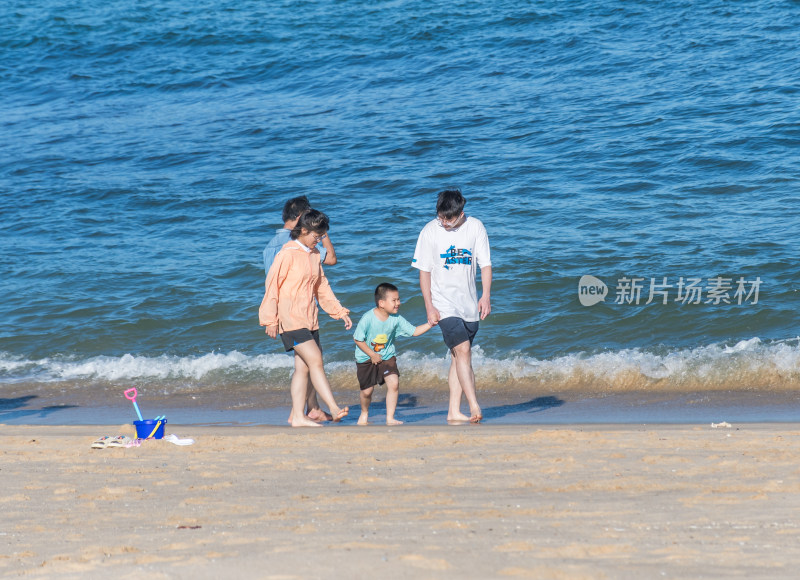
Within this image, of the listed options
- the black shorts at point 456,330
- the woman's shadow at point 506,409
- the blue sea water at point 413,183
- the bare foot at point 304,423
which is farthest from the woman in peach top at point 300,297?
the blue sea water at point 413,183

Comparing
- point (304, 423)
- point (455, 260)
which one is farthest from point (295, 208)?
point (304, 423)

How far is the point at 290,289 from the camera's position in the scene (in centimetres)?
621

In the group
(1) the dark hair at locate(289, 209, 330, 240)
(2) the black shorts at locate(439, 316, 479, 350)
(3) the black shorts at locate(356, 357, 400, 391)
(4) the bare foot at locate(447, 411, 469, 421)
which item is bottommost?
(4) the bare foot at locate(447, 411, 469, 421)

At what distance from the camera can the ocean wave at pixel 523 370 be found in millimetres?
7816

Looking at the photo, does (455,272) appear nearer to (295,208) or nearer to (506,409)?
(295,208)

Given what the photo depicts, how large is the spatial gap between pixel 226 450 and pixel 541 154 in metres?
9.17

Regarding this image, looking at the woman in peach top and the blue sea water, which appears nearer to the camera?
the woman in peach top

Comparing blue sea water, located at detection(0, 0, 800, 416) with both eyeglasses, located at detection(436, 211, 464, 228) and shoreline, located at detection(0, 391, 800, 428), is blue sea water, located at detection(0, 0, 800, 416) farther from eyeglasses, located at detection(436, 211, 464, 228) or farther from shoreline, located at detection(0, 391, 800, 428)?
eyeglasses, located at detection(436, 211, 464, 228)

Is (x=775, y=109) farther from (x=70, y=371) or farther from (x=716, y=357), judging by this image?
(x=70, y=371)

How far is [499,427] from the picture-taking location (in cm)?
609

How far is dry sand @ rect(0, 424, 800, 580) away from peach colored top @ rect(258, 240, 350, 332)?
76cm

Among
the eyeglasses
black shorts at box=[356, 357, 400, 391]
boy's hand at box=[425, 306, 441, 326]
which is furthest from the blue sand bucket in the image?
the eyeglasses
